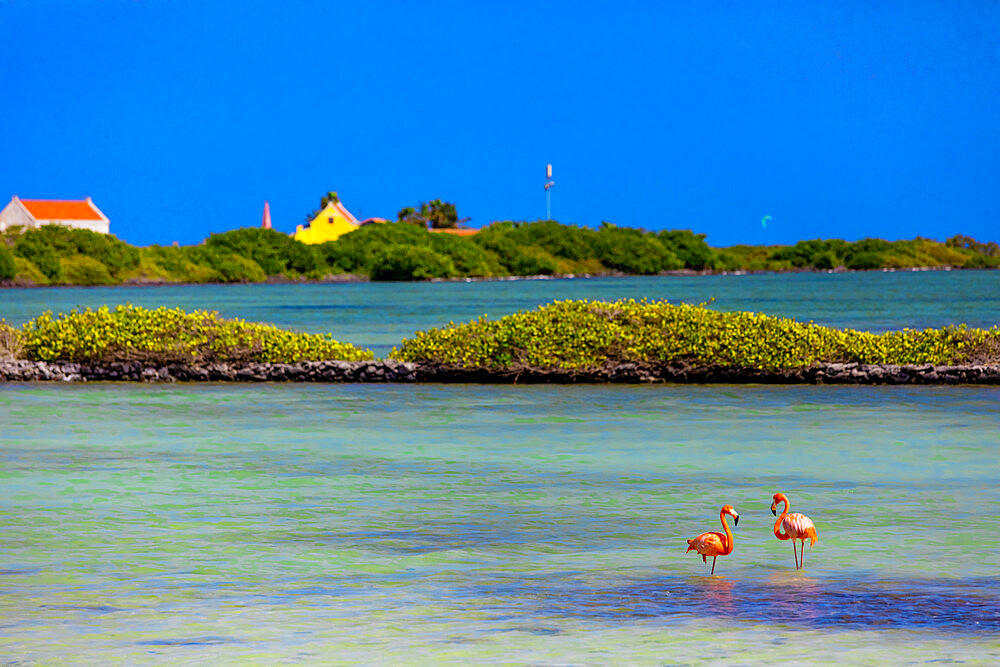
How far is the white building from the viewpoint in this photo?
15962 cm

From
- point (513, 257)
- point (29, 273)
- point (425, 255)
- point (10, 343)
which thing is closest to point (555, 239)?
point (513, 257)

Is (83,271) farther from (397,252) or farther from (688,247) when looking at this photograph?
(688,247)

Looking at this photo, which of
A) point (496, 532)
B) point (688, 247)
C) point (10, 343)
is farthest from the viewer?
point (688, 247)

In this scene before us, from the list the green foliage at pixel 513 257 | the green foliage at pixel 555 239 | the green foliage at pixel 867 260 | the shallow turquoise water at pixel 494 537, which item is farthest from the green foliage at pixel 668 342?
the green foliage at pixel 867 260

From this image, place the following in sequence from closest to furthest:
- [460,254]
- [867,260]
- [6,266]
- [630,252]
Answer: [6,266], [460,254], [630,252], [867,260]

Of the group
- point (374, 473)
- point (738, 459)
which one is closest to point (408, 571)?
point (374, 473)

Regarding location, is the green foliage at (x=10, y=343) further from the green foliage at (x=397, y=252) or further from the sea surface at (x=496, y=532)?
the green foliage at (x=397, y=252)

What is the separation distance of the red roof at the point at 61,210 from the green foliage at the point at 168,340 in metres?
143

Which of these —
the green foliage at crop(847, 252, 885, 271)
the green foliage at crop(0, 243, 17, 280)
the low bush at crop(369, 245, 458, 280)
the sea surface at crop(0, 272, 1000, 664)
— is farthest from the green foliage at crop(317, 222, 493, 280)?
the sea surface at crop(0, 272, 1000, 664)

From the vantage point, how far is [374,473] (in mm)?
12789

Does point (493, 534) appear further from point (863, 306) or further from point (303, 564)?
point (863, 306)

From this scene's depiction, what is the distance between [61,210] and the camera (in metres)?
163

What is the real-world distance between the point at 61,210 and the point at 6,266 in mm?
42938

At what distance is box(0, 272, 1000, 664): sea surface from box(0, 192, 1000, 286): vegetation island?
112569 mm
